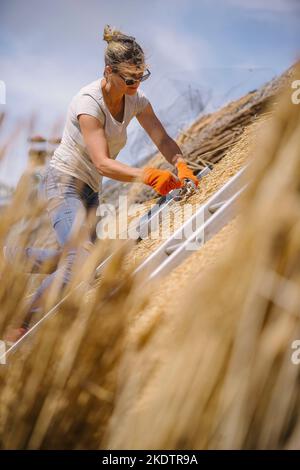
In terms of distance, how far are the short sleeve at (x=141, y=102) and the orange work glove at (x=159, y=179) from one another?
1.72 feet

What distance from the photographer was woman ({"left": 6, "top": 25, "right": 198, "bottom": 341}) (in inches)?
82.7

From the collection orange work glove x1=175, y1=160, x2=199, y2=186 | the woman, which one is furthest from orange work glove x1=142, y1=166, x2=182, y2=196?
orange work glove x1=175, y1=160, x2=199, y2=186

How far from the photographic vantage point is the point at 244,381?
86 centimetres

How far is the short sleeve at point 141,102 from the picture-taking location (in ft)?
8.20

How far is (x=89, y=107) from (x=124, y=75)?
19 centimetres

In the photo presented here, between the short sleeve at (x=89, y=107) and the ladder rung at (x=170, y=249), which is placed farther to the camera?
the short sleeve at (x=89, y=107)

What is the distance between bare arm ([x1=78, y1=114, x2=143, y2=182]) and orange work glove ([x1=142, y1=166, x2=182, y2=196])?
4 cm

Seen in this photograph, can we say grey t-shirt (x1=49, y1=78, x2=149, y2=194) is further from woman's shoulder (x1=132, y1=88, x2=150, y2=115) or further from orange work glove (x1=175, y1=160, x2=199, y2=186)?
orange work glove (x1=175, y1=160, x2=199, y2=186)

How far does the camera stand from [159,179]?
80.7 inches

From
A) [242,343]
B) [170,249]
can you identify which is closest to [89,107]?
[170,249]

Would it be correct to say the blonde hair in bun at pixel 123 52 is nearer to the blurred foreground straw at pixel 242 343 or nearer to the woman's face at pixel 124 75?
the woman's face at pixel 124 75

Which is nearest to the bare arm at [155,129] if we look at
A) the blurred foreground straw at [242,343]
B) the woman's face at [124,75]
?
the woman's face at [124,75]
